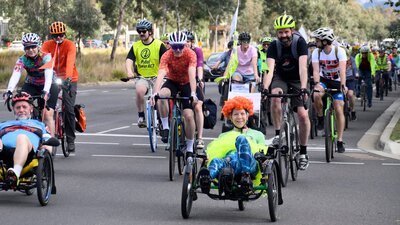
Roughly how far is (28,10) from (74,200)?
41.6 m

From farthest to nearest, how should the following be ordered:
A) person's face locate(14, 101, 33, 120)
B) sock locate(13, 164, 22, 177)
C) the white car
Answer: the white car < person's face locate(14, 101, 33, 120) < sock locate(13, 164, 22, 177)

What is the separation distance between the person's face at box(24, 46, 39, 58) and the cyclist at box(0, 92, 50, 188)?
2374 millimetres

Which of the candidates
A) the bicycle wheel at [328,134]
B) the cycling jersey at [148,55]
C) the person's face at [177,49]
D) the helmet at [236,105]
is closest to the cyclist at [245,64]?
the cycling jersey at [148,55]

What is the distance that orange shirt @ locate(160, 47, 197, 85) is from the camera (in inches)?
533

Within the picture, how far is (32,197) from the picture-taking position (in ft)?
36.4

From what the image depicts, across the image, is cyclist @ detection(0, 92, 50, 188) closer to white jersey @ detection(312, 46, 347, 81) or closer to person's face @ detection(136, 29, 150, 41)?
person's face @ detection(136, 29, 150, 41)

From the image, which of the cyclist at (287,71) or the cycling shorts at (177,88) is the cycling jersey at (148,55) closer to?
the cycling shorts at (177,88)

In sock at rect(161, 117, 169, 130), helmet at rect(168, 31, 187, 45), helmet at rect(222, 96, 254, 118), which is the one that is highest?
helmet at rect(168, 31, 187, 45)

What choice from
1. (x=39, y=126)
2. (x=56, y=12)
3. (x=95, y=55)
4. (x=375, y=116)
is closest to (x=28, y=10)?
(x=56, y=12)

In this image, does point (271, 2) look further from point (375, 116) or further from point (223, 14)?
point (375, 116)

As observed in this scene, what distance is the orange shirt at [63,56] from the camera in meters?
15.0

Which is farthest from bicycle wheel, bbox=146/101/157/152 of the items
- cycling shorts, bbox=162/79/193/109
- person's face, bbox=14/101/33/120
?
person's face, bbox=14/101/33/120

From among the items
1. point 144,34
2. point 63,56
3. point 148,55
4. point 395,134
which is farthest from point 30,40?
point 395,134

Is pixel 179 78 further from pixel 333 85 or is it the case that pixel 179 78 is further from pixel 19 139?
pixel 19 139
